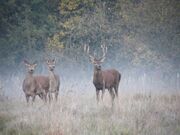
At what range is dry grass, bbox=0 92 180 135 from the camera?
8.80 m

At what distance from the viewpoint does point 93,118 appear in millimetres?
10078

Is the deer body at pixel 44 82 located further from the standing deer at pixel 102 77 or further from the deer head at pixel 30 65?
the standing deer at pixel 102 77

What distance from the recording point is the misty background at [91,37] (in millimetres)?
21281

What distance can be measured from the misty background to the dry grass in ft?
26.3

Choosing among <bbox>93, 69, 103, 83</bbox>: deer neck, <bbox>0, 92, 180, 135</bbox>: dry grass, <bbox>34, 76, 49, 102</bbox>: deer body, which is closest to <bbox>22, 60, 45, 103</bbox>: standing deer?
<bbox>34, 76, 49, 102</bbox>: deer body

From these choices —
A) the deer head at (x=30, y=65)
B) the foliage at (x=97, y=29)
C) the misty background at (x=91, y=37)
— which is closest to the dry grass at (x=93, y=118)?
the deer head at (x=30, y=65)

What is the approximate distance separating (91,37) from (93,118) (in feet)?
47.9

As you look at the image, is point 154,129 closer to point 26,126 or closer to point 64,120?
point 64,120

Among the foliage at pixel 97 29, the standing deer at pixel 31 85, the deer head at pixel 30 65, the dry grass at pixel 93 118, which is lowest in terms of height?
the dry grass at pixel 93 118

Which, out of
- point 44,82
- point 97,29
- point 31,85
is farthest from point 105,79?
point 97,29

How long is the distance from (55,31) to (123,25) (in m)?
3.58

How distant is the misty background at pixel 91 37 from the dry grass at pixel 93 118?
8.01 m

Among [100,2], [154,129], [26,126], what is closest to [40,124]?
[26,126]

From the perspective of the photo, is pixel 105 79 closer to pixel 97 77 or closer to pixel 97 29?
pixel 97 77
